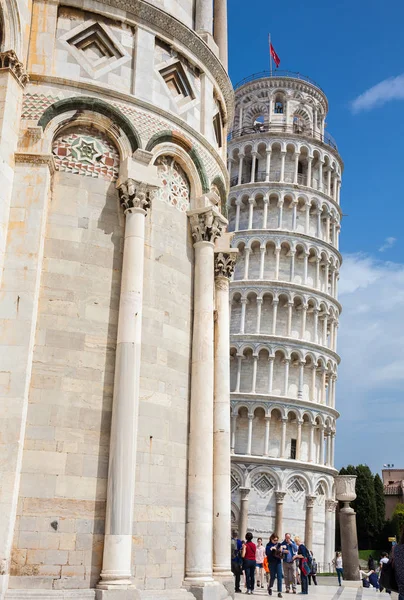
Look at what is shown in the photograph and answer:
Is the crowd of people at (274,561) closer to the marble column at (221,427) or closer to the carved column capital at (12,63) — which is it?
the marble column at (221,427)

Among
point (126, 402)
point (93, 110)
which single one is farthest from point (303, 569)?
point (93, 110)

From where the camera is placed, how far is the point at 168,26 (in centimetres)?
1462

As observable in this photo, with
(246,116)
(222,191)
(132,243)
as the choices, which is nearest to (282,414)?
(246,116)

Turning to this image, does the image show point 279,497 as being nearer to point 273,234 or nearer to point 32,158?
point 273,234

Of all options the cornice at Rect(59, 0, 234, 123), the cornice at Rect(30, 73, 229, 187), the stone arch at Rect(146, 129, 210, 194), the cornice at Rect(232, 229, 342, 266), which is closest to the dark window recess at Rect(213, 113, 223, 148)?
the cornice at Rect(59, 0, 234, 123)

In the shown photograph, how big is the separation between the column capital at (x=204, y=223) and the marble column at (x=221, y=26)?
16.4 feet

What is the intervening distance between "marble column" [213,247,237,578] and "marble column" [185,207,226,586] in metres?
1.50

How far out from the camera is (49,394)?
11.8 meters

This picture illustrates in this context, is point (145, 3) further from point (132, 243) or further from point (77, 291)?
point (77, 291)

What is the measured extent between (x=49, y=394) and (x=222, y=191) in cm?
695

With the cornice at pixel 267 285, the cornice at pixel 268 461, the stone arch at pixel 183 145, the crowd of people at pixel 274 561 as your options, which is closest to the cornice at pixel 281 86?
the cornice at pixel 267 285

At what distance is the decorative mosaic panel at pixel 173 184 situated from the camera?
14.4m

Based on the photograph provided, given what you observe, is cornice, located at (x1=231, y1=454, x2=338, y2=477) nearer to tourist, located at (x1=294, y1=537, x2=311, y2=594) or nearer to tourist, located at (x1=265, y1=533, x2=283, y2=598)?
tourist, located at (x1=294, y1=537, x2=311, y2=594)

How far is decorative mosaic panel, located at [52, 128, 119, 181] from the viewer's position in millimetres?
13148
